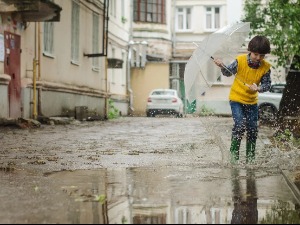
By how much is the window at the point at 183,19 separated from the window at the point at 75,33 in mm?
23114

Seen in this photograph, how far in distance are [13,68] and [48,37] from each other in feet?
11.6

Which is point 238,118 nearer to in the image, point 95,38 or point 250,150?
point 250,150

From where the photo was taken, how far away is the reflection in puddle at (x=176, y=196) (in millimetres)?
4324

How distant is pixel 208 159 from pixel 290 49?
9.58 metres

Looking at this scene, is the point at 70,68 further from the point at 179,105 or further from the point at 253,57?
the point at 253,57

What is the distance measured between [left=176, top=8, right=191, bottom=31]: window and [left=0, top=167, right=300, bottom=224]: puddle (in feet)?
135

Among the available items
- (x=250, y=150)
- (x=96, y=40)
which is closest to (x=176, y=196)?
(x=250, y=150)

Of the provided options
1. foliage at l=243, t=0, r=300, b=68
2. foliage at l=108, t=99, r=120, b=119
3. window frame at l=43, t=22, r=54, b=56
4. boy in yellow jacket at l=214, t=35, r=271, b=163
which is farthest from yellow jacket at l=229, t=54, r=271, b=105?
foliage at l=108, t=99, r=120, b=119

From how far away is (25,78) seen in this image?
19172mm

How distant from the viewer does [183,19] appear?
47656 millimetres

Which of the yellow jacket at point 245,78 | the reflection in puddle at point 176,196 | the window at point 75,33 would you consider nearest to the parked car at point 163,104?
the window at point 75,33

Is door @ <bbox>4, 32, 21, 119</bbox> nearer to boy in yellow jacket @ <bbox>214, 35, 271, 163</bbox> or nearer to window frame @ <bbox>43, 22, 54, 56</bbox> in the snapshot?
window frame @ <bbox>43, 22, 54, 56</bbox>

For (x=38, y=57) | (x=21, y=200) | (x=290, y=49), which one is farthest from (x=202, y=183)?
(x=38, y=57)

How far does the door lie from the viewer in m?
18.0
